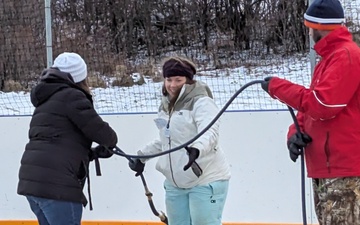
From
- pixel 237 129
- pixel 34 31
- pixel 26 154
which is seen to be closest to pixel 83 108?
pixel 26 154

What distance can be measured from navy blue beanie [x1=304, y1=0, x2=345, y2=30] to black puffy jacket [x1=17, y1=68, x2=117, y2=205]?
1216 mm

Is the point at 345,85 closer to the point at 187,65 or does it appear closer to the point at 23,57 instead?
the point at 187,65

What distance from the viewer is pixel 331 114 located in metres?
3.24

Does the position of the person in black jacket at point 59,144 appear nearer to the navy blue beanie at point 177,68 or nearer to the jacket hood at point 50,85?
the jacket hood at point 50,85

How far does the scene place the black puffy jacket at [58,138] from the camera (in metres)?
3.81

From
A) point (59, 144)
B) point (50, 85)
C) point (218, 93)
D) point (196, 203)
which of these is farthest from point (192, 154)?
point (218, 93)

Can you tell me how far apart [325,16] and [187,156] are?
1.27 m

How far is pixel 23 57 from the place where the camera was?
21.4 ft

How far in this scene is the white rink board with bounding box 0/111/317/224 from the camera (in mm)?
5586

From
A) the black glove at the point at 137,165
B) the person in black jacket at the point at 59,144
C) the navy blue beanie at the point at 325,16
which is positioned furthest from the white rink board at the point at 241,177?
the navy blue beanie at the point at 325,16

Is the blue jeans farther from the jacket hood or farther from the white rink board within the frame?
the white rink board

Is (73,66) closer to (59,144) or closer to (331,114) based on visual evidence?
(59,144)

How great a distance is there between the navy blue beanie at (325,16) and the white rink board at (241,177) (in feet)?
7.12

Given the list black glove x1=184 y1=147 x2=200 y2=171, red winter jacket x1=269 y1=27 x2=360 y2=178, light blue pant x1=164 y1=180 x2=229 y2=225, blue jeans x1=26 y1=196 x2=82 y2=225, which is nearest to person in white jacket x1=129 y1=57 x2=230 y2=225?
light blue pant x1=164 y1=180 x2=229 y2=225
